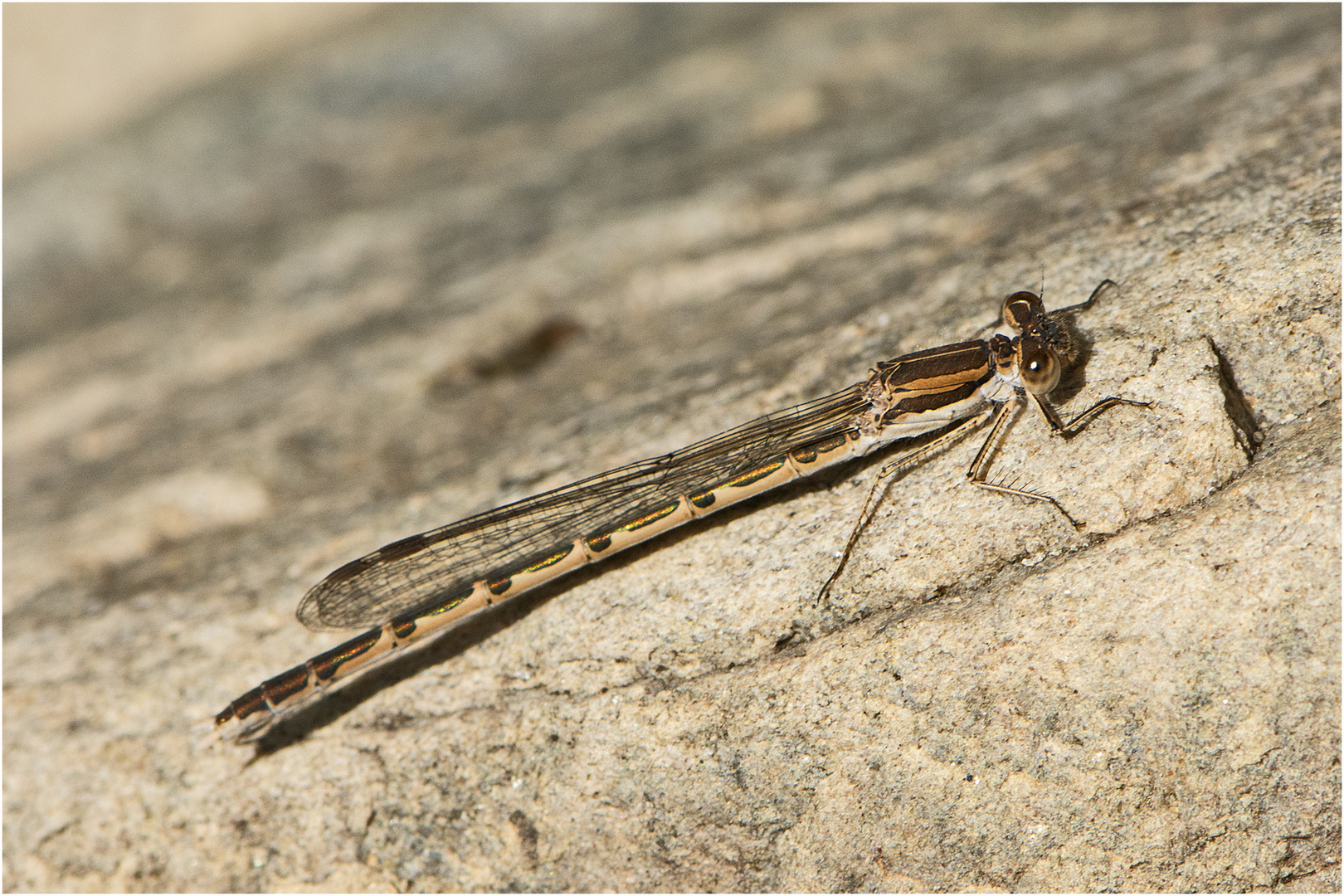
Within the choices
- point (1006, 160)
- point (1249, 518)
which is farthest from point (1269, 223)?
point (1006, 160)

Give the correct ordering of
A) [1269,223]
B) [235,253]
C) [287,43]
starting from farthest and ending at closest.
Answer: [287,43]
[235,253]
[1269,223]

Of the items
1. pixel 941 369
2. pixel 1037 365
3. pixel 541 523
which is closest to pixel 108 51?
pixel 541 523

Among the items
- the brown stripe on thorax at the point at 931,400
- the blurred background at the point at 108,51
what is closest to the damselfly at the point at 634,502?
the brown stripe on thorax at the point at 931,400

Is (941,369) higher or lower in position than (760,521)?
higher

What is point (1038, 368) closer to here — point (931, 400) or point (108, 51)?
point (931, 400)

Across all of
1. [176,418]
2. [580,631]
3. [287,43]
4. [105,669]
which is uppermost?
[287,43]

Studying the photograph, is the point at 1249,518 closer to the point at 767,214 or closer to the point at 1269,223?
the point at 1269,223
